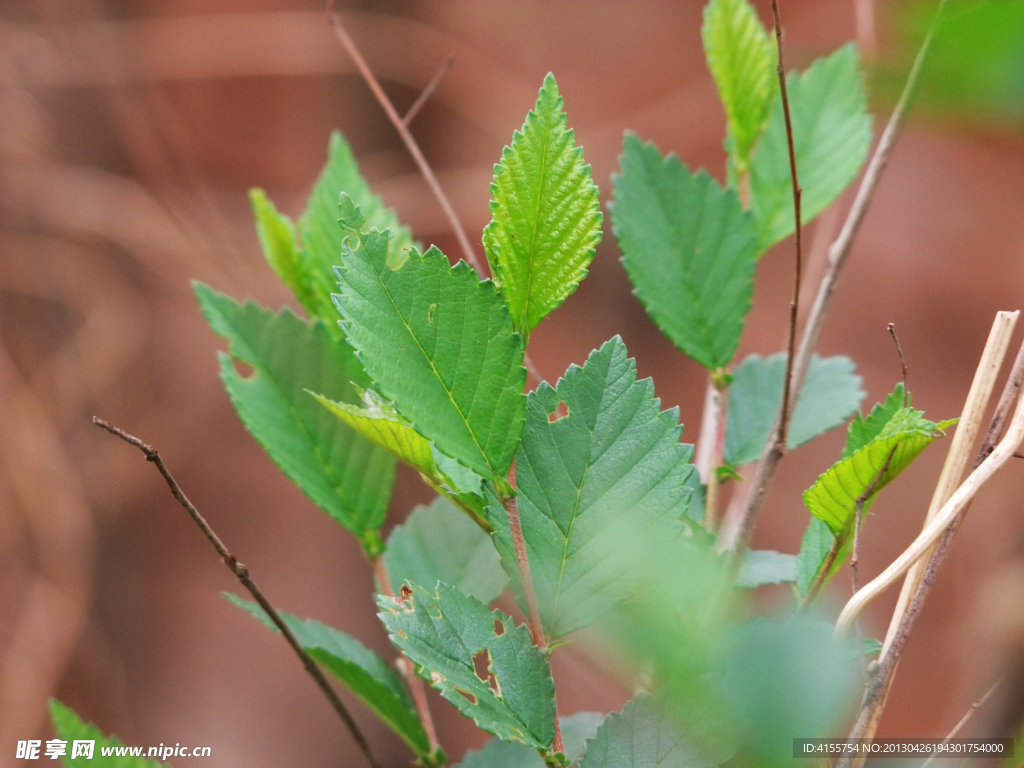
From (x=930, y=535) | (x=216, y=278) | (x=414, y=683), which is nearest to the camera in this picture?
(x=930, y=535)

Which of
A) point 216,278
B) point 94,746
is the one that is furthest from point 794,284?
point 216,278

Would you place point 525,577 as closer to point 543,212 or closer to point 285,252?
point 543,212

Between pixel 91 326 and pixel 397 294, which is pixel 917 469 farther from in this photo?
pixel 91 326

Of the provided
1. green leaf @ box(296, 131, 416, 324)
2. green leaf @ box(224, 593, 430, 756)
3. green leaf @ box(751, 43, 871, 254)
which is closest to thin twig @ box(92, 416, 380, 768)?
green leaf @ box(224, 593, 430, 756)

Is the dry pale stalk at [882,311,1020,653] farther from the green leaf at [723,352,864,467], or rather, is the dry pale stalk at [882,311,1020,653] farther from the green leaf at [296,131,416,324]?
the green leaf at [296,131,416,324]

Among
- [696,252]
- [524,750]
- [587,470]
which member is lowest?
[524,750]

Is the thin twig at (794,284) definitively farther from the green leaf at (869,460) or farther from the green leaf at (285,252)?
the green leaf at (285,252)

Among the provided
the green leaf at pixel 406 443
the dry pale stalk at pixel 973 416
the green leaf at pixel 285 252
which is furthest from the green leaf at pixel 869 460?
the green leaf at pixel 285 252
